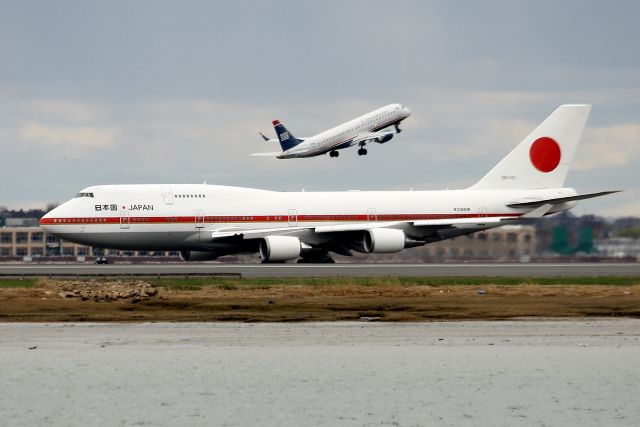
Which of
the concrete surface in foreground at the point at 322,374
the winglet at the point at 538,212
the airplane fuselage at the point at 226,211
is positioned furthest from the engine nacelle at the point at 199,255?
the concrete surface in foreground at the point at 322,374

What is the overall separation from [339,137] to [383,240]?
20.7 metres

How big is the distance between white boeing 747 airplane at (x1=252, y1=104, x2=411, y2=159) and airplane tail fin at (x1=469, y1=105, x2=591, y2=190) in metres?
11.9

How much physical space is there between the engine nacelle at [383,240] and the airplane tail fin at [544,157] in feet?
31.5

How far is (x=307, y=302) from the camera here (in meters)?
39.4

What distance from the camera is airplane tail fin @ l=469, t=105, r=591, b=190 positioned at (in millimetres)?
73375

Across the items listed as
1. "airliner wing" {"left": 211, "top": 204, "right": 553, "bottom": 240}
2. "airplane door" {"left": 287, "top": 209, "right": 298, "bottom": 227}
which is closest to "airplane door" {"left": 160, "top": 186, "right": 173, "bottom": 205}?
"airliner wing" {"left": 211, "top": 204, "right": 553, "bottom": 240}

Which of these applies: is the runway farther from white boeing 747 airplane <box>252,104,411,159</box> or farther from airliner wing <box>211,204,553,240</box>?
white boeing 747 airplane <box>252,104,411,159</box>

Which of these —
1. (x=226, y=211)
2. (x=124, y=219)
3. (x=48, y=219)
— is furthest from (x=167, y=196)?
(x=48, y=219)

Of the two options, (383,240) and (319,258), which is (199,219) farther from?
(383,240)

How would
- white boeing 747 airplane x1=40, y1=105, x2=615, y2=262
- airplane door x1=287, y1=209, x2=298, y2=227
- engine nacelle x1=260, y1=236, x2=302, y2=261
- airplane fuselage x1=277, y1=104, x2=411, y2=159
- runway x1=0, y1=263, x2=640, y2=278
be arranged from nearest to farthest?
runway x1=0, y1=263, x2=640, y2=278
engine nacelle x1=260, y1=236, x2=302, y2=261
white boeing 747 airplane x1=40, y1=105, x2=615, y2=262
airplane door x1=287, y1=209, x2=298, y2=227
airplane fuselage x1=277, y1=104, x2=411, y2=159

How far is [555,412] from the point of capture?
21000 millimetres

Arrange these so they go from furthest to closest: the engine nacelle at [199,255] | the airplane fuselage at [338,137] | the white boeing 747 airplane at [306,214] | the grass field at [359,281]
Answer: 1. the airplane fuselage at [338,137]
2. the engine nacelle at [199,255]
3. the white boeing 747 airplane at [306,214]
4. the grass field at [359,281]

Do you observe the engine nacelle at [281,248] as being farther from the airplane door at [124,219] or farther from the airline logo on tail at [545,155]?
the airline logo on tail at [545,155]

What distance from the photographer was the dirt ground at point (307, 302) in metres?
35.0
